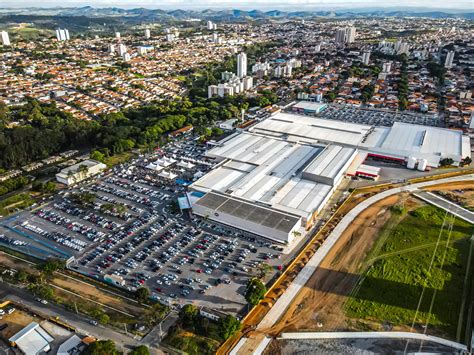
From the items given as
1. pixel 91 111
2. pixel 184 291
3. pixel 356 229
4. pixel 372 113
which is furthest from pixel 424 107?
pixel 91 111

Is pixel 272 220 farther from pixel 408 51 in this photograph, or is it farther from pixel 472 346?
pixel 408 51

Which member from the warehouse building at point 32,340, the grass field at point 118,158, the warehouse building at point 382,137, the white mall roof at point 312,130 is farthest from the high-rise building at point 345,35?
the warehouse building at point 32,340

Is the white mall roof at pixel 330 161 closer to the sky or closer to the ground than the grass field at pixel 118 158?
closer to the sky

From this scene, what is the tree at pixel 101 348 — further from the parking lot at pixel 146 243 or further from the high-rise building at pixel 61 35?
the high-rise building at pixel 61 35

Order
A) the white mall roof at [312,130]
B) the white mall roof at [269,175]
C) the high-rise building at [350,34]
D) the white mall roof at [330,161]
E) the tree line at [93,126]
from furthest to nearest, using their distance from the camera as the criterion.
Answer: the high-rise building at [350,34] < the white mall roof at [312,130] < the tree line at [93,126] < the white mall roof at [330,161] < the white mall roof at [269,175]

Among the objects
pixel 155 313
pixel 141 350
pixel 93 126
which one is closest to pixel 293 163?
pixel 155 313

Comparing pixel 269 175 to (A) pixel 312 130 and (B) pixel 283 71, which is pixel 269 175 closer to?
(A) pixel 312 130
